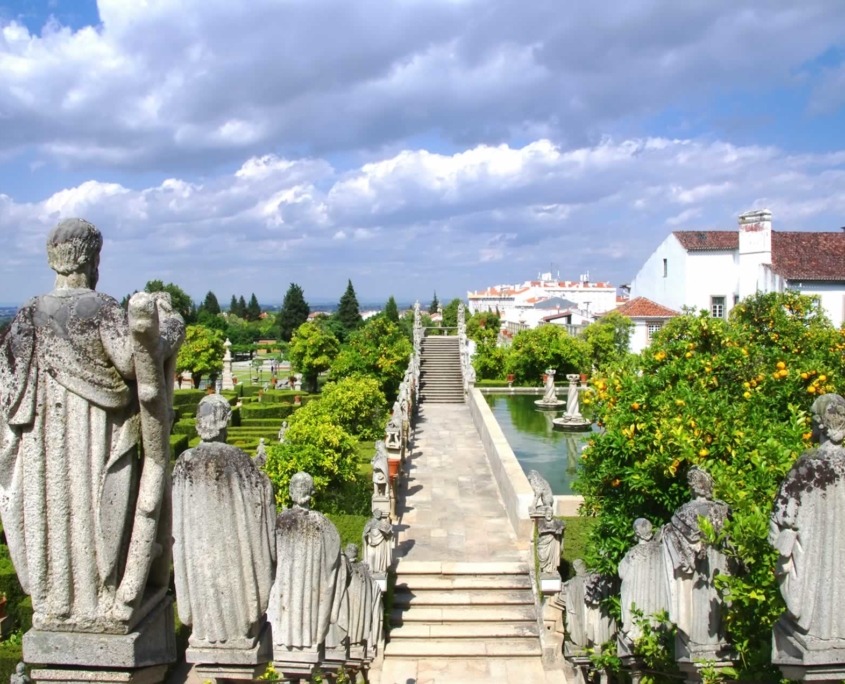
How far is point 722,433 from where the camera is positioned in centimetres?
753

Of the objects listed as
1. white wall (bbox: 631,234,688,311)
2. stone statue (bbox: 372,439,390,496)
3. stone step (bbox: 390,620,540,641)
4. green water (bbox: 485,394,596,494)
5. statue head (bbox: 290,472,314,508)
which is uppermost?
white wall (bbox: 631,234,688,311)

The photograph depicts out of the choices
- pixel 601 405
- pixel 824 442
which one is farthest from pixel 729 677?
pixel 601 405

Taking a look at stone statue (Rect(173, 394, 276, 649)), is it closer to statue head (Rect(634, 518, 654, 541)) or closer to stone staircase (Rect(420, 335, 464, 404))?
statue head (Rect(634, 518, 654, 541))

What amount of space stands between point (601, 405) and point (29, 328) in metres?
7.21

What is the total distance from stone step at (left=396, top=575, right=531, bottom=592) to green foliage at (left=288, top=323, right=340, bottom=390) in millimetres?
25417

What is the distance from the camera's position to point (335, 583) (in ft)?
17.9

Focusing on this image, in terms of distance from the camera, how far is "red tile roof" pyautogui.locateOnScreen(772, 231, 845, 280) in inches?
1169

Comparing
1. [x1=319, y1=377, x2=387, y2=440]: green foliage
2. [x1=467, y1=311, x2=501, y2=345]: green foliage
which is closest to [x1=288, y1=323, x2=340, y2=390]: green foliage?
[x1=467, y1=311, x2=501, y2=345]: green foliage

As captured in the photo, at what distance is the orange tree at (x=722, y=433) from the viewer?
4676mm

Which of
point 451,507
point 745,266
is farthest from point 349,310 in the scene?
point 451,507

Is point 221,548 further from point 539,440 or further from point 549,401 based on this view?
point 549,401

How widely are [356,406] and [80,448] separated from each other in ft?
52.9

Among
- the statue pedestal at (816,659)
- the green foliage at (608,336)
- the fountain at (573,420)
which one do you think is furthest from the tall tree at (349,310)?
the statue pedestal at (816,659)

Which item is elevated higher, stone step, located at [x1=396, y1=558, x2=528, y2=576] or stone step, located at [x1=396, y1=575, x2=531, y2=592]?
stone step, located at [x1=396, y1=558, x2=528, y2=576]
